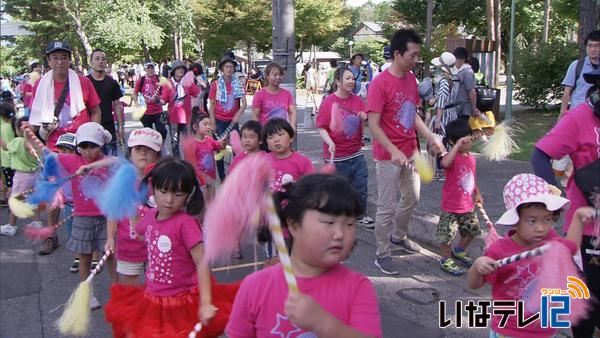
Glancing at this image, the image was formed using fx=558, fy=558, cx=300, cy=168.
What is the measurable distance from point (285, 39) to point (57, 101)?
333cm

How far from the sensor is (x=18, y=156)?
7180mm

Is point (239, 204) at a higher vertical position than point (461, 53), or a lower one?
lower

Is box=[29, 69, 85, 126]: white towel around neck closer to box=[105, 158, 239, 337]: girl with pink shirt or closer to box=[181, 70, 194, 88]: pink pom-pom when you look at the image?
box=[105, 158, 239, 337]: girl with pink shirt

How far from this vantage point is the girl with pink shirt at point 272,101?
7035 millimetres

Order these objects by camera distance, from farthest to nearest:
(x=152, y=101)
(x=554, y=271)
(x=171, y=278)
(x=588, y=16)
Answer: (x=152, y=101), (x=588, y=16), (x=171, y=278), (x=554, y=271)

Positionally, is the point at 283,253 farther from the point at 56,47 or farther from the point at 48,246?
the point at 48,246

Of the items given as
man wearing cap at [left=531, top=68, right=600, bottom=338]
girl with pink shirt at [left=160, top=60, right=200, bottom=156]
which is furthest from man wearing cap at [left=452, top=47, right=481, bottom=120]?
man wearing cap at [left=531, top=68, right=600, bottom=338]

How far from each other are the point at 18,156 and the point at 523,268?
6.47m

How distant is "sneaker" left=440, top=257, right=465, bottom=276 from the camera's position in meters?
5.25

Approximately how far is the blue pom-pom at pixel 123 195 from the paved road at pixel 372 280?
84cm

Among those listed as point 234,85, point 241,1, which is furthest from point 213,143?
point 241,1

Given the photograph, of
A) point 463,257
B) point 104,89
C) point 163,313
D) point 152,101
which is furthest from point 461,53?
point 163,313

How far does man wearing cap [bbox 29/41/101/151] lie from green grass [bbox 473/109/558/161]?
646 centimetres

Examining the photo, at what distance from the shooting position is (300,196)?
6.52 feet
